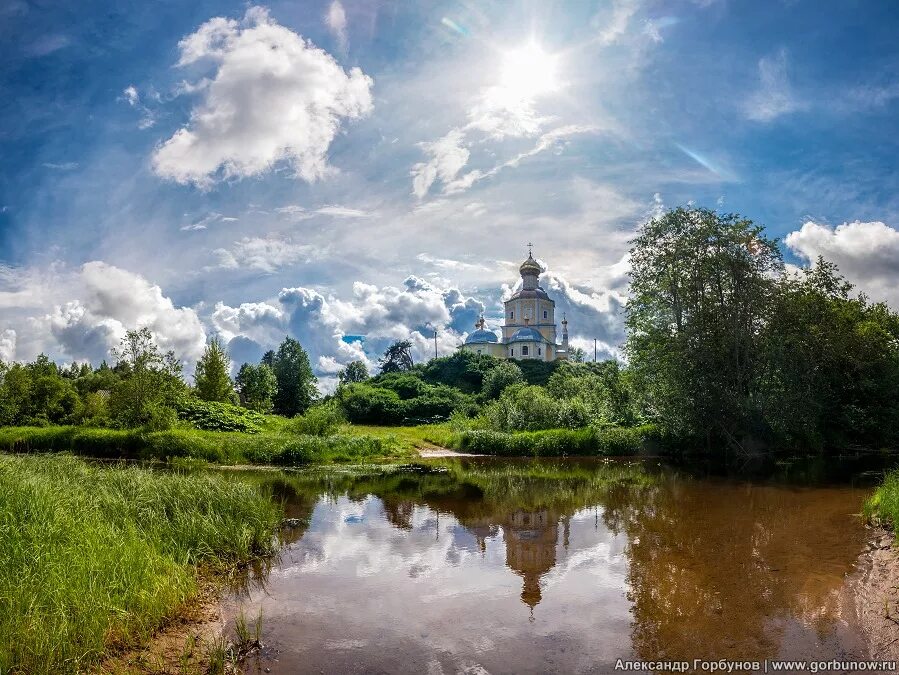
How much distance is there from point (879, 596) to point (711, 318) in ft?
68.6

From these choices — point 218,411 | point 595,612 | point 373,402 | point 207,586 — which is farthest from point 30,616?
point 373,402

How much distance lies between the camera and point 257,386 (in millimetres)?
56781

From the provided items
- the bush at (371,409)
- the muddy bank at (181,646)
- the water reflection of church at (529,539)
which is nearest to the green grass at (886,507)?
the water reflection of church at (529,539)

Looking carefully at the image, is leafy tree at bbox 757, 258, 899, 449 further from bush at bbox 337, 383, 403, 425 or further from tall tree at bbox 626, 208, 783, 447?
bush at bbox 337, 383, 403, 425

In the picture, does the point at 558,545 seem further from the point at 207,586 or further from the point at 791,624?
the point at 207,586

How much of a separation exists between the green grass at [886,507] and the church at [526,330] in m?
68.6

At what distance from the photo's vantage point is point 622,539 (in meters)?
12.7

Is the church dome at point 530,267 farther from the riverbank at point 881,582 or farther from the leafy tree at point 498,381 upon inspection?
the riverbank at point 881,582

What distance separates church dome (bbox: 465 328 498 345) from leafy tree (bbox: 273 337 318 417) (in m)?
26.1

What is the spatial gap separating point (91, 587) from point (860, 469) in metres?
27.5

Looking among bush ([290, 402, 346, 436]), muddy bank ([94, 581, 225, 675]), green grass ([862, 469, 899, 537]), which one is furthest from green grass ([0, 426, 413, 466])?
green grass ([862, 469, 899, 537])

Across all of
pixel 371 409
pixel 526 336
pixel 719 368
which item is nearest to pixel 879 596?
pixel 719 368

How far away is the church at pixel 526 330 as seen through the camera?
83.8 meters

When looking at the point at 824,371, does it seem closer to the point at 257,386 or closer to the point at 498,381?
the point at 498,381
